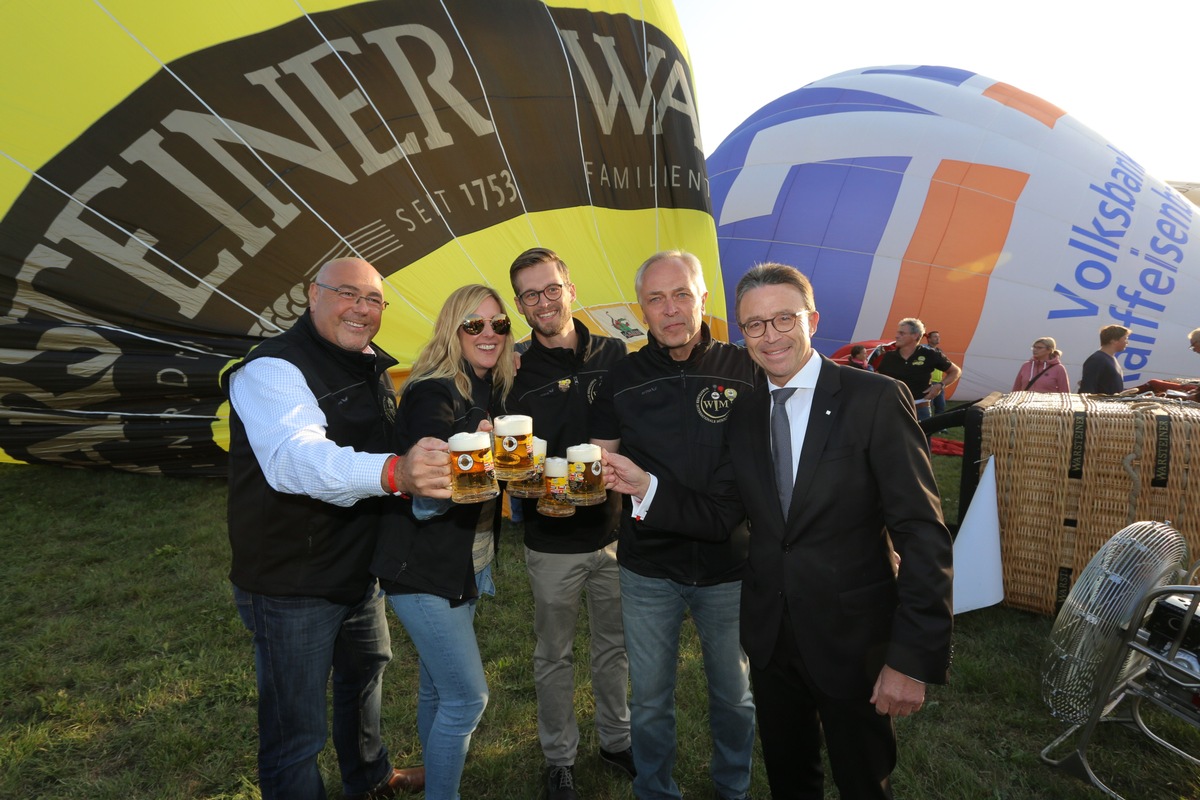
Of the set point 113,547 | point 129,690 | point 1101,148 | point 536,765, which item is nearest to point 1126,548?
point 536,765

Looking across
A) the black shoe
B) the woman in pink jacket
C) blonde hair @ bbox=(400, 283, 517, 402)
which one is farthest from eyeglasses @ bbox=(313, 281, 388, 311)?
the woman in pink jacket

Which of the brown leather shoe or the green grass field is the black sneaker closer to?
the green grass field

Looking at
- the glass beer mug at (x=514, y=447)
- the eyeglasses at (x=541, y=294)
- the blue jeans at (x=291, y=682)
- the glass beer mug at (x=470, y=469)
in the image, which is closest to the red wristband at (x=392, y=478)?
the glass beer mug at (x=470, y=469)

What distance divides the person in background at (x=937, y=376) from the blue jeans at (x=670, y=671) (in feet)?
20.3

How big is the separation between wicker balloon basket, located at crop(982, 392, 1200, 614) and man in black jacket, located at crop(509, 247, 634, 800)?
2655 mm

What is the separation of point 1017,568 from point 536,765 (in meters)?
3.10

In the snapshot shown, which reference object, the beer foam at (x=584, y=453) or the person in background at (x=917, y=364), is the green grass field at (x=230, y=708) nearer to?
the beer foam at (x=584, y=453)

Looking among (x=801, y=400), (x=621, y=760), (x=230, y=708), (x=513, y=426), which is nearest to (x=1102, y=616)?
(x=801, y=400)

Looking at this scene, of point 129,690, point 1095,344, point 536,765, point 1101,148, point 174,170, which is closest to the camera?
point 536,765

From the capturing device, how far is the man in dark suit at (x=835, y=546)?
1.92 m

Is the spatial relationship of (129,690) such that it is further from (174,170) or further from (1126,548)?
(1126,548)

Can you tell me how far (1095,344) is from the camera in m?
11.6

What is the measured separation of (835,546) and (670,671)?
969mm

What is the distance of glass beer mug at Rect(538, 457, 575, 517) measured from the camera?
7.97 feet
